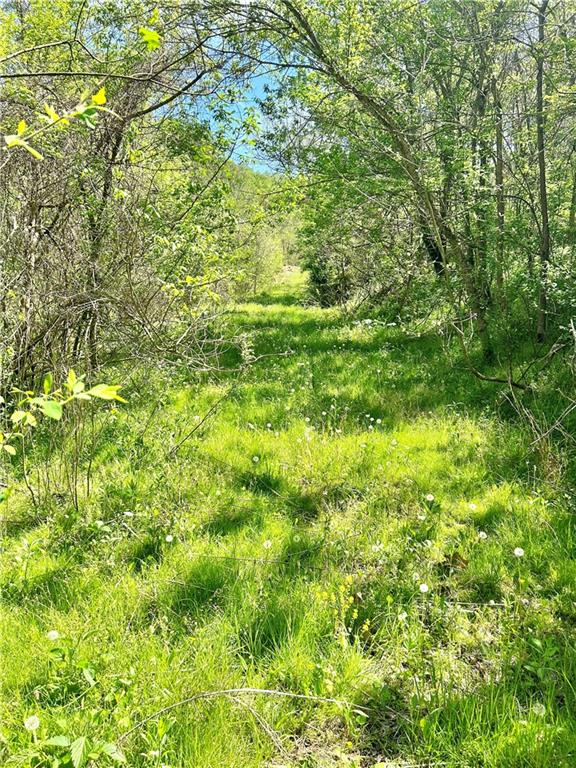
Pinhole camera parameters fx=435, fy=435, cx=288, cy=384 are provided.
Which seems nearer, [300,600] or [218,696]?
[218,696]

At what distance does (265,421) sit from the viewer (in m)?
4.71

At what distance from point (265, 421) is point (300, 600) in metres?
2.52

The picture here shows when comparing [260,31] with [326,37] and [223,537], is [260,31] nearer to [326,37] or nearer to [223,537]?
[326,37]

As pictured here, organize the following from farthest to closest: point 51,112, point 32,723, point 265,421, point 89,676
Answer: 1. point 265,421
2. point 89,676
3. point 32,723
4. point 51,112

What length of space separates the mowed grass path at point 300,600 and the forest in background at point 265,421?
0.7 inches

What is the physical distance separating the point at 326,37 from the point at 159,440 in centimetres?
454

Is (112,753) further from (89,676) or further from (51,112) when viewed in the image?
(51,112)

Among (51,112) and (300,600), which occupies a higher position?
(51,112)

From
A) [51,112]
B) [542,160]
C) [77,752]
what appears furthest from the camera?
[542,160]

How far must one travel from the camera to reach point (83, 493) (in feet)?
11.1

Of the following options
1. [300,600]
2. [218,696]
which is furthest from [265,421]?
[218,696]

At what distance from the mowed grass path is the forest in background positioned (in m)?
0.02

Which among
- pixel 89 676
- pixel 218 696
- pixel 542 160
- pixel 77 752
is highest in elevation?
pixel 542 160

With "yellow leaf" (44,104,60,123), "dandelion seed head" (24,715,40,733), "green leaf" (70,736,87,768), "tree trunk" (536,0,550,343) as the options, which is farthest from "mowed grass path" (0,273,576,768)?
"tree trunk" (536,0,550,343)
